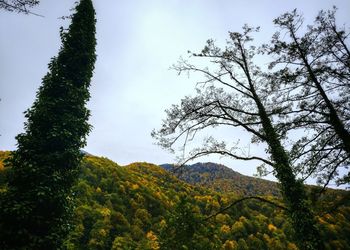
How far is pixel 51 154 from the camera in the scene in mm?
11891

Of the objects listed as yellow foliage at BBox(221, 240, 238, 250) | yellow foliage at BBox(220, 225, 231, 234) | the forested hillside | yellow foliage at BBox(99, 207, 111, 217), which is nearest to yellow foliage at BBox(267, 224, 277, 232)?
the forested hillside

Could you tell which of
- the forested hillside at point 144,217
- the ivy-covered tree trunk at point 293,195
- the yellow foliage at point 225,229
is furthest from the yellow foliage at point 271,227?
the ivy-covered tree trunk at point 293,195

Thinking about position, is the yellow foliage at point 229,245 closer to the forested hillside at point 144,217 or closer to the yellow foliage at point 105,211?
the forested hillside at point 144,217

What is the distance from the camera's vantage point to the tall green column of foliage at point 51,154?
34.0 ft

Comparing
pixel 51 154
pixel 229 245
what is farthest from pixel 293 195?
pixel 229 245

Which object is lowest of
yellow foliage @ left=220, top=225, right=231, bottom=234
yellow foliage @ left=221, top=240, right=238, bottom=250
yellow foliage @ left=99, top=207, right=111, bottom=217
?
yellow foliage @ left=221, top=240, right=238, bottom=250

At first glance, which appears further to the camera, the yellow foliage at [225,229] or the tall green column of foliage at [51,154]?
the yellow foliage at [225,229]

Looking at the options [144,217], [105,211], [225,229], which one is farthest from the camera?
[225,229]

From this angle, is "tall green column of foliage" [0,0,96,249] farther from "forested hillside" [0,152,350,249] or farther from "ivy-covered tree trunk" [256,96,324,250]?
"forested hillside" [0,152,350,249]

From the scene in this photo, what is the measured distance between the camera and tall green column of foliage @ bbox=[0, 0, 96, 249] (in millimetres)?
10375

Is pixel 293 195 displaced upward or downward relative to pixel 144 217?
upward

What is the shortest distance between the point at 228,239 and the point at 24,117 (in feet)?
235

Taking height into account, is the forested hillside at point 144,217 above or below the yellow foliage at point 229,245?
above

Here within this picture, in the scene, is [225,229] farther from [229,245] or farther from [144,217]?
[144,217]
